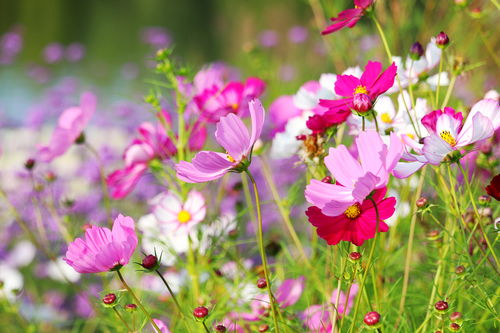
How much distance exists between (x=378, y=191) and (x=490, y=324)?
32 cm

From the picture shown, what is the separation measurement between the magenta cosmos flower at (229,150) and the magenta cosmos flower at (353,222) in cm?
6

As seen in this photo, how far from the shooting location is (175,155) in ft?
2.38

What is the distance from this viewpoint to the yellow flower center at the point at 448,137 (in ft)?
1.43

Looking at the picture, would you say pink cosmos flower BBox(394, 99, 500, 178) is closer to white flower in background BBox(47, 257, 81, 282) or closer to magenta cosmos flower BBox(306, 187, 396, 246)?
magenta cosmos flower BBox(306, 187, 396, 246)

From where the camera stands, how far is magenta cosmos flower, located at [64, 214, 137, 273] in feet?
1.42

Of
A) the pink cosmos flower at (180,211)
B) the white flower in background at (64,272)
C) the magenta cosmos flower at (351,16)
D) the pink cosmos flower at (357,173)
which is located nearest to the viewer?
the pink cosmos flower at (357,173)

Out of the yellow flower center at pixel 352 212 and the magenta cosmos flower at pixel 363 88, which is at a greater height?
the magenta cosmos flower at pixel 363 88

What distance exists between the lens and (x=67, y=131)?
0.76m

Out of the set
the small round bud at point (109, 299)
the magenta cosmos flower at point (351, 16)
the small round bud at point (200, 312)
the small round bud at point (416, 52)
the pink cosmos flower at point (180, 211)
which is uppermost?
the magenta cosmos flower at point (351, 16)

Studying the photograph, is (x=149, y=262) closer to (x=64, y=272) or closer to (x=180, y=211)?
(x=180, y=211)

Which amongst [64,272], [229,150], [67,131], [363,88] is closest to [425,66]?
[363,88]

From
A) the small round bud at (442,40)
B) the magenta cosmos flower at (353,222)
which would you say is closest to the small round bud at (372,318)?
the magenta cosmos flower at (353,222)

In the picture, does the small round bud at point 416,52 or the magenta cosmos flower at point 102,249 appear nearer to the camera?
the magenta cosmos flower at point 102,249

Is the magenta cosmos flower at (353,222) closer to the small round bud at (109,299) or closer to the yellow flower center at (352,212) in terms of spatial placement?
the yellow flower center at (352,212)
